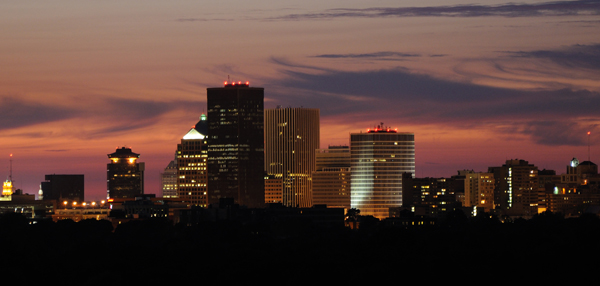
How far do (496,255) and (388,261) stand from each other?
54.9 feet

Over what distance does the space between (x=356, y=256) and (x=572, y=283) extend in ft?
146

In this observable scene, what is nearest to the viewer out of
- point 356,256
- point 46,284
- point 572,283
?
point 572,283

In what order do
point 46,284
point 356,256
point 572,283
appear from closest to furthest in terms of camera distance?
point 572,283
point 46,284
point 356,256

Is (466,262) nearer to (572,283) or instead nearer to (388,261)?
(388,261)

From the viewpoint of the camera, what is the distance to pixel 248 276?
541 ft

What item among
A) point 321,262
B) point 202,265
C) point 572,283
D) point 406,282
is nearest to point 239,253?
point 202,265

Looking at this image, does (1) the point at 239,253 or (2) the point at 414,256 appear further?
(1) the point at 239,253

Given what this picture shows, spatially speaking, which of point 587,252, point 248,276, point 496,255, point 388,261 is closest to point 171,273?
point 248,276

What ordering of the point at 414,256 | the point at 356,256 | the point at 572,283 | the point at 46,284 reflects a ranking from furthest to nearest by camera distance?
the point at 356,256, the point at 414,256, the point at 46,284, the point at 572,283

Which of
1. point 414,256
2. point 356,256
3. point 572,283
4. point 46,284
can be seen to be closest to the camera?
point 572,283

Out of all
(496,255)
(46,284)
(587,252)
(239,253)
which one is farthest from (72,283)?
(587,252)

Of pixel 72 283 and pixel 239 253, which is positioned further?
pixel 239 253

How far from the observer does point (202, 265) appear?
181 meters

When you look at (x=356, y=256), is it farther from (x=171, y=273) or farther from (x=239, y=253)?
(x=171, y=273)
